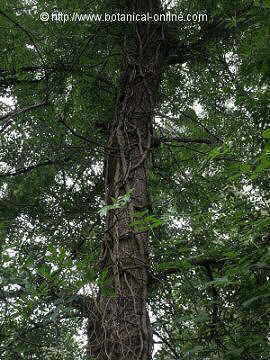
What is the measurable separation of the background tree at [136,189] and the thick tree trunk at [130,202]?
1 cm

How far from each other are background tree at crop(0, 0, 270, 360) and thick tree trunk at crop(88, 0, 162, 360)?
10 mm

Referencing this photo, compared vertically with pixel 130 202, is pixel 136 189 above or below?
above

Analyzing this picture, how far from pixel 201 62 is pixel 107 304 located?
323cm

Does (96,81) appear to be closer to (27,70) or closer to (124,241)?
(27,70)

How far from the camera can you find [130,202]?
8.77ft

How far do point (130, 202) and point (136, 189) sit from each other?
0.74ft

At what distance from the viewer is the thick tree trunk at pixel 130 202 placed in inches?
86.0

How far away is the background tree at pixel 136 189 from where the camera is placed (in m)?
2.02

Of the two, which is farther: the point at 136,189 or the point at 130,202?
the point at 136,189

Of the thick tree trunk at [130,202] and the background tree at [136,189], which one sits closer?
the background tree at [136,189]

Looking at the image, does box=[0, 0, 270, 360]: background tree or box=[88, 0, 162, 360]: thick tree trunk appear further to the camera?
box=[88, 0, 162, 360]: thick tree trunk

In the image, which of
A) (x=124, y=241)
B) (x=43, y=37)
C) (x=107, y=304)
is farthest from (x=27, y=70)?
(x=107, y=304)

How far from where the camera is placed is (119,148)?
120 inches

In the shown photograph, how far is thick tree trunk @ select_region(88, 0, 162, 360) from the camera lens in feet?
7.16
